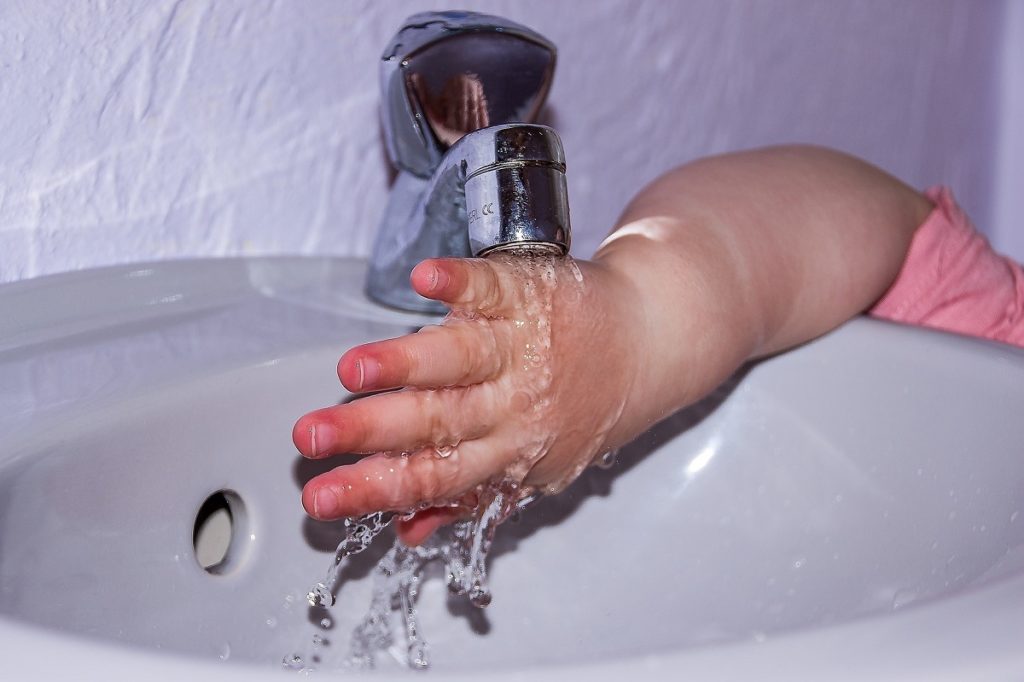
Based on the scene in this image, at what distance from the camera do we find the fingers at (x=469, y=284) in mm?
283

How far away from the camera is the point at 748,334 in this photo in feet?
1.40

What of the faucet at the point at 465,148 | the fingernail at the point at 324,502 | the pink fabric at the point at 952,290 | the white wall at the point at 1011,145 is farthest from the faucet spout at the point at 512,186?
the white wall at the point at 1011,145

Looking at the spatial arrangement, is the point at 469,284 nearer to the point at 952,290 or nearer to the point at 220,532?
the point at 220,532

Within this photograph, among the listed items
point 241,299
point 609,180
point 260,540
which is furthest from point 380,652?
point 609,180

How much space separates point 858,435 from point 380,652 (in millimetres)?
233

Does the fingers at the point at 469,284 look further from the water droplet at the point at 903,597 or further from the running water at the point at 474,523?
the water droplet at the point at 903,597

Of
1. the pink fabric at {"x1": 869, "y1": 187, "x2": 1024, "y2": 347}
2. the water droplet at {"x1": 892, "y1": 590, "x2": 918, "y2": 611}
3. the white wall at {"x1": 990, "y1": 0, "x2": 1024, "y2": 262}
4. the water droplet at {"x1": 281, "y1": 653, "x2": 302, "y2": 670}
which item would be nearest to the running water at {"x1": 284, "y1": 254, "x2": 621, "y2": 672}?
the water droplet at {"x1": 281, "y1": 653, "x2": 302, "y2": 670}

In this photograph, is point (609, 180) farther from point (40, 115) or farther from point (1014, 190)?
point (1014, 190)

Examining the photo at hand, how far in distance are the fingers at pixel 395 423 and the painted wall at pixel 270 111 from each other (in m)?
0.22

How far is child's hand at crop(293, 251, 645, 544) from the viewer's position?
0.92ft

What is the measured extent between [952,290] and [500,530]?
319 millimetres

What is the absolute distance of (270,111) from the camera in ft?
1.62

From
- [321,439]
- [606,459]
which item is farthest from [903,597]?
[321,439]

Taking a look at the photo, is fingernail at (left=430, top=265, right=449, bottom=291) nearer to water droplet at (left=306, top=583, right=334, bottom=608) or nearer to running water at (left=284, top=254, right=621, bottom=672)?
running water at (left=284, top=254, right=621, bottom=672)
